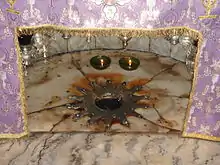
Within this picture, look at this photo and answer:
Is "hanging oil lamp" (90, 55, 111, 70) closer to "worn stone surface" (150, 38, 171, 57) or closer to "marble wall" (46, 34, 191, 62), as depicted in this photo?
"marble wall" (46, 34, 191, 62)

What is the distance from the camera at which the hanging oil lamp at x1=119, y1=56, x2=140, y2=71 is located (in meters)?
2.95

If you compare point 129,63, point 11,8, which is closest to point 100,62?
point 129,63

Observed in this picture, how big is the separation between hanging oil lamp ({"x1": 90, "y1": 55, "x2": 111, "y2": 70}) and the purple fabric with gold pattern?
94 centimetres

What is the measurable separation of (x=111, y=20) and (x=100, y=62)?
1.17m

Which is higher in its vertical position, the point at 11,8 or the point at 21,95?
the point at 11,8

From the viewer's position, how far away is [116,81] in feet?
9.18

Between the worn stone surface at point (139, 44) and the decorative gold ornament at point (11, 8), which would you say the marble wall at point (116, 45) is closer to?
the worn stone surface at point (139, 44)

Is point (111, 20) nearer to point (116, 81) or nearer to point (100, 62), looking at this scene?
point (116, 81)

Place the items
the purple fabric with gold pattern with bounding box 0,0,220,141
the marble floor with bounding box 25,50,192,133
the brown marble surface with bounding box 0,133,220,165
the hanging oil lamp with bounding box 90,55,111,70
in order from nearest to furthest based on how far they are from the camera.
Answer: the purple fabric with gold pattern with bounding box 0,0,220,141, the brown marble surface with bounding box 0,133,220,165, the marble floor with bounding box 25,50,192,133, the hanging oil lamp with bounding box 90,55,111,70

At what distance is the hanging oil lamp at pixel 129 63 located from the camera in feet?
9.68

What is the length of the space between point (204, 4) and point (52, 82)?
4.61 feet

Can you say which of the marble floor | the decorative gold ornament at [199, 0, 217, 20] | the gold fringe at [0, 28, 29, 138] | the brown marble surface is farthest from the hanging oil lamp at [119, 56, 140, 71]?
the decorative gold ornament at [199, 0, 217, 20]

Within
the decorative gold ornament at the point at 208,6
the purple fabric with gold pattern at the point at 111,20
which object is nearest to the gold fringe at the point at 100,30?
the purple fabric with gold pattern at the point at 111,20

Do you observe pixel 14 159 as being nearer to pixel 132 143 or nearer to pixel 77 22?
pixel 132 143
